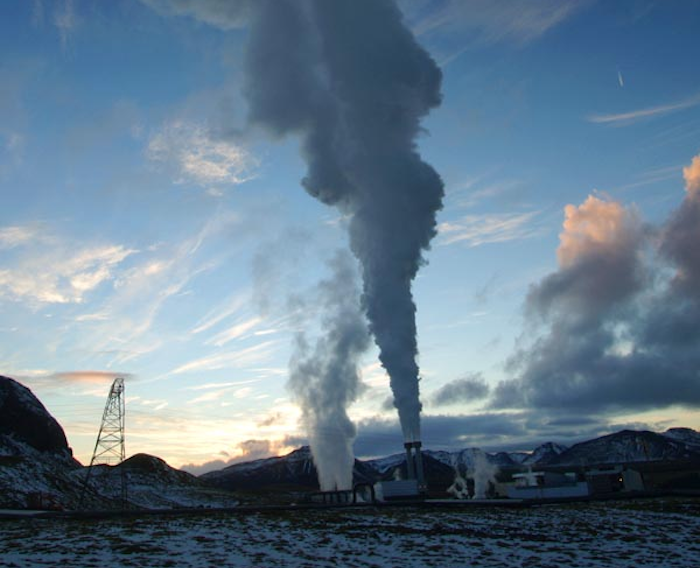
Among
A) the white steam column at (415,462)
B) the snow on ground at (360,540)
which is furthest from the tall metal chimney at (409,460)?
the snow on ground at (360,540)

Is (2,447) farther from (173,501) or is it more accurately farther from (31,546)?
(31,546)

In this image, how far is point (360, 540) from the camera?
3138cm

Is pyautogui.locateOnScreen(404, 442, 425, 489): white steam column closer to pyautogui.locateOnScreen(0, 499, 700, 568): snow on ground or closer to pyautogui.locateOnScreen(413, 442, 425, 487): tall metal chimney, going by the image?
pyautogui.locateOnScreen(413, 442, 425, 487): tall metal chimney

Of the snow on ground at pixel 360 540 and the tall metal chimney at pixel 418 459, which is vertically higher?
the tall metal chimney at pixel 418 459

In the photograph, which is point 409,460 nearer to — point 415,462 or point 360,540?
point 415,462

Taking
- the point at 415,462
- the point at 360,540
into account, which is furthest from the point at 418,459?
the point at 360,540

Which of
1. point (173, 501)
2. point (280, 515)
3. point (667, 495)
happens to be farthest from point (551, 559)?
point (173, 501)

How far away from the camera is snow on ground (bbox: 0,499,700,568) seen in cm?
2586

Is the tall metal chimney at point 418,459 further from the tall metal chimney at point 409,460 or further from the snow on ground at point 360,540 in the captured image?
the snow on ground at point 360,540

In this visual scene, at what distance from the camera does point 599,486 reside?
3292 inches

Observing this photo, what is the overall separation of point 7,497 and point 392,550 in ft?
365

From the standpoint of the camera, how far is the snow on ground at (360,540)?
2586cm

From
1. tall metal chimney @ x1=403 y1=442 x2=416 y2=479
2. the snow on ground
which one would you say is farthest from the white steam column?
the snow on ground

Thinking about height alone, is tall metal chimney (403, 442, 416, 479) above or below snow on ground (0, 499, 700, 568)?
above
